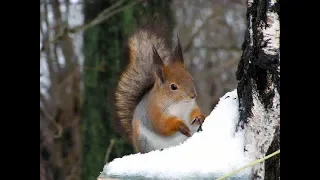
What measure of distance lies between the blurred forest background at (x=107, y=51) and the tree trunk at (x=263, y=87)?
14cm

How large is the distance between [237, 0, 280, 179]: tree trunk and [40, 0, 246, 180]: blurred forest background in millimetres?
138

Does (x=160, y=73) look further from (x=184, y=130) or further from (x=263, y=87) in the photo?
(x=263, y=87)

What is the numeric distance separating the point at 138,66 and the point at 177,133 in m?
0.20

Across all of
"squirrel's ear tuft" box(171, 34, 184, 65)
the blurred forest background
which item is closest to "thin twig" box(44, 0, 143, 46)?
the blurred forest background

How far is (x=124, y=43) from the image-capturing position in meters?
1.51

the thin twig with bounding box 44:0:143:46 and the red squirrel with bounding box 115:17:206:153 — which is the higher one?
the thin twig with bounding box 44:0:143:46

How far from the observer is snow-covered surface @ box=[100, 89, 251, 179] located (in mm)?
1309

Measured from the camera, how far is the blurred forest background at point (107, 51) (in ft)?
5.00

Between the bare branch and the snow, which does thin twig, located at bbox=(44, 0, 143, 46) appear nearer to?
the bare branch

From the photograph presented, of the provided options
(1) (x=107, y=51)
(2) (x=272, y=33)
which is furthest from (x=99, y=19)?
(2) (x=272, y=33)

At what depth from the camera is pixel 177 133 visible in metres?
1.38

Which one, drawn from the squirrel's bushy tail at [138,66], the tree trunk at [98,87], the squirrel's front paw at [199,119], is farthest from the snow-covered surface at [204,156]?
the tree trunk at [98,87]
